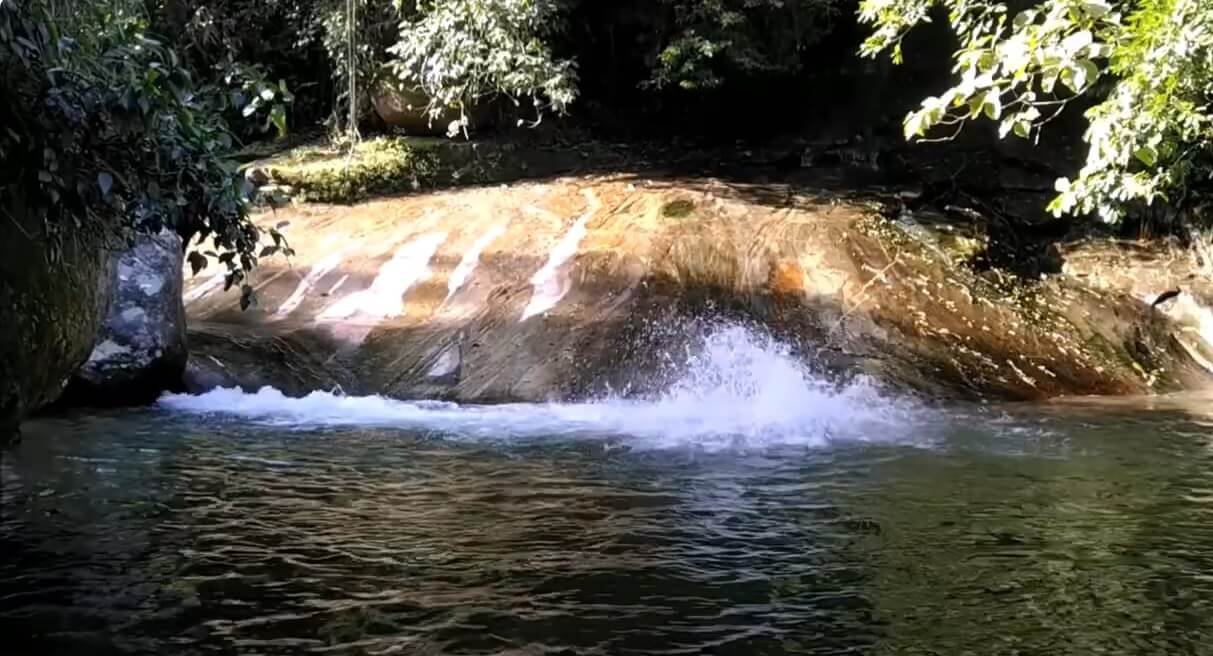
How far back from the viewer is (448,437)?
750cm

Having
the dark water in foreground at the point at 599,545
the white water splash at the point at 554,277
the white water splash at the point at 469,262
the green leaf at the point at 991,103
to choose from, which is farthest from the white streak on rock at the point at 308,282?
the green leaf at the point at 991,103

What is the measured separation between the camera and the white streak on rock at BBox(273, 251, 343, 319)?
10812 millimetres

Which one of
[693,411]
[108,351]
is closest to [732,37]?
[693,411]

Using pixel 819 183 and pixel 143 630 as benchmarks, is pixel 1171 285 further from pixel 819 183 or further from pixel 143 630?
pixel 143 630

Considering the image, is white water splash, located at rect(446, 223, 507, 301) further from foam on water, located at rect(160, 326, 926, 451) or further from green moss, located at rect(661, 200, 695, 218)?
foam on water, located at rect(160, 326, 926, 451)

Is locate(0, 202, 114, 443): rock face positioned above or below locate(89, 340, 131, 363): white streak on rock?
above

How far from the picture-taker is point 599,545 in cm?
482

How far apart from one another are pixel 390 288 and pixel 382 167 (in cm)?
446

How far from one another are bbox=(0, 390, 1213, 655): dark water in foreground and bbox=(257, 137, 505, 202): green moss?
7.49m

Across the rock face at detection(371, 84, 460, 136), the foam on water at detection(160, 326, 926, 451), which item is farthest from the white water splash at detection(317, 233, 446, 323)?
the rock face at detection(371, 84, 460, 136)

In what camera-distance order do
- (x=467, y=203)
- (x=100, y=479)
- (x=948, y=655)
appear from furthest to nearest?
1. (x=467, y=203)
2. (x=100, y=479)
3. (x=948, y=655)

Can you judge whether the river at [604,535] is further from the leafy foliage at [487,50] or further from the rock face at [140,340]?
the leafy foliage at [487,50]

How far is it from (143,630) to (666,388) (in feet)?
19.8

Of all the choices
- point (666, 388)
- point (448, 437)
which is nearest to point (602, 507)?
point (448, 437)
